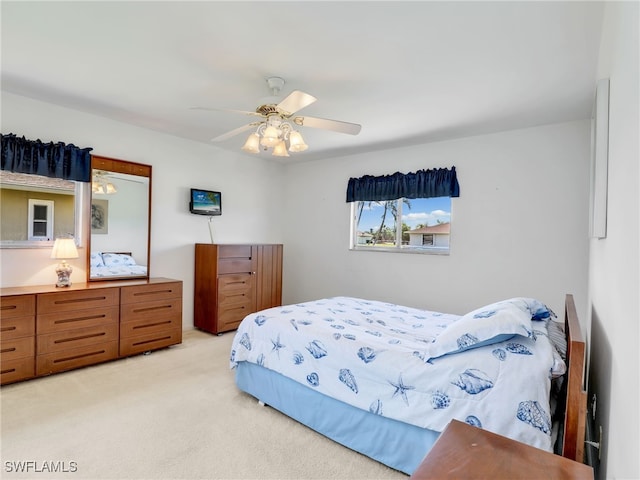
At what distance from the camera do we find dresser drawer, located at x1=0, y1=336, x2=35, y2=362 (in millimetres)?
2672

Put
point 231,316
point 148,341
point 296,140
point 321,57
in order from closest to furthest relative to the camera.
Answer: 1. point 321,57
2. point 296,140
3. point 148,341
4. point 231,316

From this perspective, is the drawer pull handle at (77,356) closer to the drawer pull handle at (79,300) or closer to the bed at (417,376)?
the drawer pull handle at (79,300)

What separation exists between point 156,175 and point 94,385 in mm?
2414

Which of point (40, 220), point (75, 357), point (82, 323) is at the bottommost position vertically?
point (75, 357)

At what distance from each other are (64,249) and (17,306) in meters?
0.63

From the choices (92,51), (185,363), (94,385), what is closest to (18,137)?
(92,51)

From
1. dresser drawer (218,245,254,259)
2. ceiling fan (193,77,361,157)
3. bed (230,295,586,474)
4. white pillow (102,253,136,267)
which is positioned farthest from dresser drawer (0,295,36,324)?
ceiling fan (193,77,361,157)

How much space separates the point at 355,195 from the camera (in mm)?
4836

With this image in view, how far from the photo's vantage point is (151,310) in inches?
140

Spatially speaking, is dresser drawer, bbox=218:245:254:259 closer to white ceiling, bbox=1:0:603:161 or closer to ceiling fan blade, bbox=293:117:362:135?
white ceiling, bbox=1:0:603:161

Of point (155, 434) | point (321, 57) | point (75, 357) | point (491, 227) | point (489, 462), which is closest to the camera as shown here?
point (489, 462)

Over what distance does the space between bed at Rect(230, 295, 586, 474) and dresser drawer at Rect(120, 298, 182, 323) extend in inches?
56.1

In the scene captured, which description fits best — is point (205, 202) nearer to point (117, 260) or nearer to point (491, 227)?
point (117, 260)

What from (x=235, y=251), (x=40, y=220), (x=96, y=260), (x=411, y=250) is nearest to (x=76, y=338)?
(x=96, y=260)
